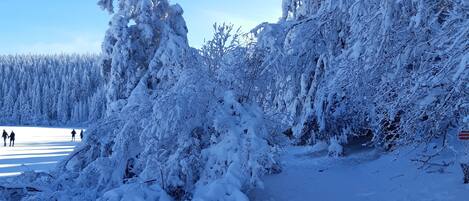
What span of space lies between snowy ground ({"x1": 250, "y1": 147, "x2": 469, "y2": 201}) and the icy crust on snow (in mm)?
1479

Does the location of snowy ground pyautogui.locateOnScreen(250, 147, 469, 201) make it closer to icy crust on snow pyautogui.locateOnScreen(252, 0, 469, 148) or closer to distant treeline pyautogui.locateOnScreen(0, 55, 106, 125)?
icy crust on snow pyautogui.locateOnScreen(252, 0, 469, 148)

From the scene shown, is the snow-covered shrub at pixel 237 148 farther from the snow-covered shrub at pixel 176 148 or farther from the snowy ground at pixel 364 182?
the snowy ground at pixel 364 182

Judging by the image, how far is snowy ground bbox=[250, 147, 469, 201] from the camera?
9577mm

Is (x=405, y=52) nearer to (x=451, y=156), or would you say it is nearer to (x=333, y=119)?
(x=451, y=156)

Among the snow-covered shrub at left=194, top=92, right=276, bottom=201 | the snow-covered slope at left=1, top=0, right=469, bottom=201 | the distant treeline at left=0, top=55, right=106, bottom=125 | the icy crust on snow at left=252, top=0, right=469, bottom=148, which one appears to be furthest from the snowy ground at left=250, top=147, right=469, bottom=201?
the distant treeline at left=0, top=55, right=106, bottom=125

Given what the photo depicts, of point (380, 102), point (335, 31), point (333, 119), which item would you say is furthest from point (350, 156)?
point (380, 102)

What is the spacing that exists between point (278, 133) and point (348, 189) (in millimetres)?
2072

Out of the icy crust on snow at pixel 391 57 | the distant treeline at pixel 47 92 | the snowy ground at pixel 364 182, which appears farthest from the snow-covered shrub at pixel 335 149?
the distant treeline at pixel 47 92

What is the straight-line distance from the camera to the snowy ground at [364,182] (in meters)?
9.58

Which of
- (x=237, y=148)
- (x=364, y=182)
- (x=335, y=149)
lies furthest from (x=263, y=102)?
(x=335, y=149)

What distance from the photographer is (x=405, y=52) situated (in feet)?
23.2

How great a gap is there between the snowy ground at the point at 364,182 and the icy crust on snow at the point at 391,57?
1.48m

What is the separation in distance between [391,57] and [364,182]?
5013 millimetres

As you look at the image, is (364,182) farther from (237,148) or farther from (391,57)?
(391,57)
